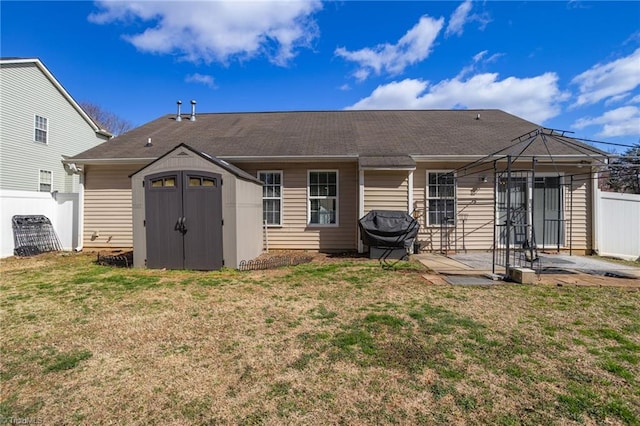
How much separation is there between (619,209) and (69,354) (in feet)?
43.3

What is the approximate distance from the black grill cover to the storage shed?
3.33 meters

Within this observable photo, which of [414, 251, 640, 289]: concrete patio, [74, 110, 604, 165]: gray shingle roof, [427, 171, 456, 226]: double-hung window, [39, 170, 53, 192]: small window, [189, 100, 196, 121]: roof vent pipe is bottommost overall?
[414, 251, 640, 289]: concrete patio

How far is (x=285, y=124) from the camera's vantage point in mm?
12750

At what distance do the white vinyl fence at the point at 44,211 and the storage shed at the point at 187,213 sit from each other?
5.13 metres

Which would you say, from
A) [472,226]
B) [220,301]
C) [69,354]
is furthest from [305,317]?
[472,226]

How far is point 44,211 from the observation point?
1019 centimetres

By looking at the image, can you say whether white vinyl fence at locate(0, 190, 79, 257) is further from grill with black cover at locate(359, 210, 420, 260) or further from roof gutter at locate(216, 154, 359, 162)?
grill with black cover at locate(359, 210, 420, 260)

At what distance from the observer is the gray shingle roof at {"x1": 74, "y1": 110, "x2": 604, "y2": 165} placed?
9.69m

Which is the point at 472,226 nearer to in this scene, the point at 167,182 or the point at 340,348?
the point at 340,348

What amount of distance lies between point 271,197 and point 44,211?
24.5 feet

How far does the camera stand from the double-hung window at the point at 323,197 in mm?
9758

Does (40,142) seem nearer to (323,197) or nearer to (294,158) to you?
(294,158)

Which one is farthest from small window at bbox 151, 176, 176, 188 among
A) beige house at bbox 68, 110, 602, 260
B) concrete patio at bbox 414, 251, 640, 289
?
concrete patio at bbox 414, 251, 640, 289

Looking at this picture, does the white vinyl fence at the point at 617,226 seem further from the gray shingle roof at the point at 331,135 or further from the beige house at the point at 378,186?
the gray shingle roof at the point at 331,135
